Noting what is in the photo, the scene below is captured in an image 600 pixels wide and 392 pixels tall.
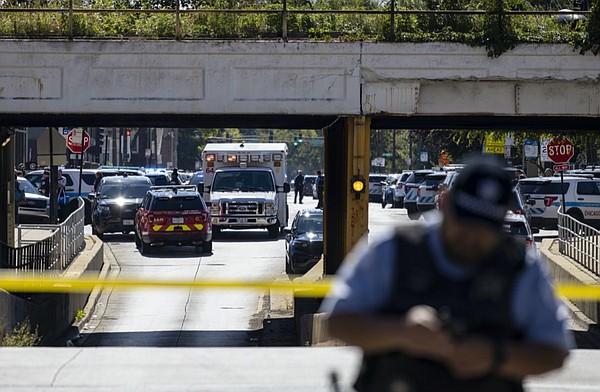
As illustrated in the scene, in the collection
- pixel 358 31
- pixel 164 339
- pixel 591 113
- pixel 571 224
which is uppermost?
pixel 358 31

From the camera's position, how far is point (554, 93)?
1956 centimetres

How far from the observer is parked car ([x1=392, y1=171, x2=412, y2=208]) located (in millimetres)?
51619

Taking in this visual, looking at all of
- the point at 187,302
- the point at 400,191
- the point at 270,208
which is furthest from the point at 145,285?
the point at 400,191

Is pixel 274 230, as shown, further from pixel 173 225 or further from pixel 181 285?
pixel 181 285

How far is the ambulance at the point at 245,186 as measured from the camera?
35094 millimetres

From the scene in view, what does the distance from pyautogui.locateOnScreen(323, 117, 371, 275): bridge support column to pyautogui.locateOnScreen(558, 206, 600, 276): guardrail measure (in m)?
4.20

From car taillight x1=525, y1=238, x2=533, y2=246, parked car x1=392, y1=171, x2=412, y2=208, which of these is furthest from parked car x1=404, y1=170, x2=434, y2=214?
car taillight x1=525, y1=238, x2=533, y2=246

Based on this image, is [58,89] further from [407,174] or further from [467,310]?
[407,174]

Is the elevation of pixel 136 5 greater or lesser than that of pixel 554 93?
greater

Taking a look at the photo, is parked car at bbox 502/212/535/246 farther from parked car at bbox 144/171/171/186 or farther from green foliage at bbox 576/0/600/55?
parked car at bbox 144/171/171/186

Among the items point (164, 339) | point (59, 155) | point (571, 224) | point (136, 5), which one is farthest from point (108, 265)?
point (571, 224)

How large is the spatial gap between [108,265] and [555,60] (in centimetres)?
1315

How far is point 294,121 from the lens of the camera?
74.4 ft

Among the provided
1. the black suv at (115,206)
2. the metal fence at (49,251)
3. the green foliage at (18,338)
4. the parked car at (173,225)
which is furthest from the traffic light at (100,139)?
the green foliage at (18,338)
